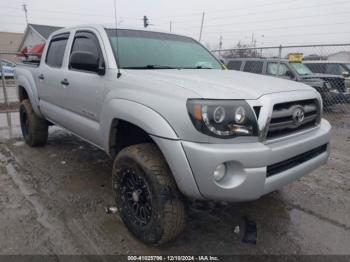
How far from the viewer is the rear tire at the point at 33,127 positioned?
5.18 metres

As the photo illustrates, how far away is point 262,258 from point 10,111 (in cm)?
919

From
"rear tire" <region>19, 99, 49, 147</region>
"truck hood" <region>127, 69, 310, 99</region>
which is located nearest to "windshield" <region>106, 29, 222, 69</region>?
"truck hood" <region>127, 69, 310, 99</region>

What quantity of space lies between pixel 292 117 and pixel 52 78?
3.20 m

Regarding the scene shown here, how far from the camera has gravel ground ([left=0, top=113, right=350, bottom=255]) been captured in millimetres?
2715

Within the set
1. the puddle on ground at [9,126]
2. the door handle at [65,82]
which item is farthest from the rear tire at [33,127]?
the door handle at [65,82]

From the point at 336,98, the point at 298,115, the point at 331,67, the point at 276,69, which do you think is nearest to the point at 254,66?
the point at 276,69

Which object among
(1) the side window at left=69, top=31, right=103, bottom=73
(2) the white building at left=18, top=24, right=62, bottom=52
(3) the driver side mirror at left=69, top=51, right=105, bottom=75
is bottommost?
(3) the driver side mirror at left=69, top=51, right=105, bottom=75

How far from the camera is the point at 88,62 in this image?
310 centimetres

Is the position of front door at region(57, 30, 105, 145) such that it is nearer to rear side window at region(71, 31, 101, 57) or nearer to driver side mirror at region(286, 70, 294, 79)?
rear side window at region(71, 31, 101, 57)

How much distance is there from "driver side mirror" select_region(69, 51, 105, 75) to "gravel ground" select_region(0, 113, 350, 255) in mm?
1443

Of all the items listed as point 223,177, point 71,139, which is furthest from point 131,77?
point 71,139

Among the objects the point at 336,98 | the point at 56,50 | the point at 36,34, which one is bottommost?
the point at 336,98

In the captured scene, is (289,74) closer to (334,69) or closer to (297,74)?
(297,74)

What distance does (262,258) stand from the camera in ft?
8.54
